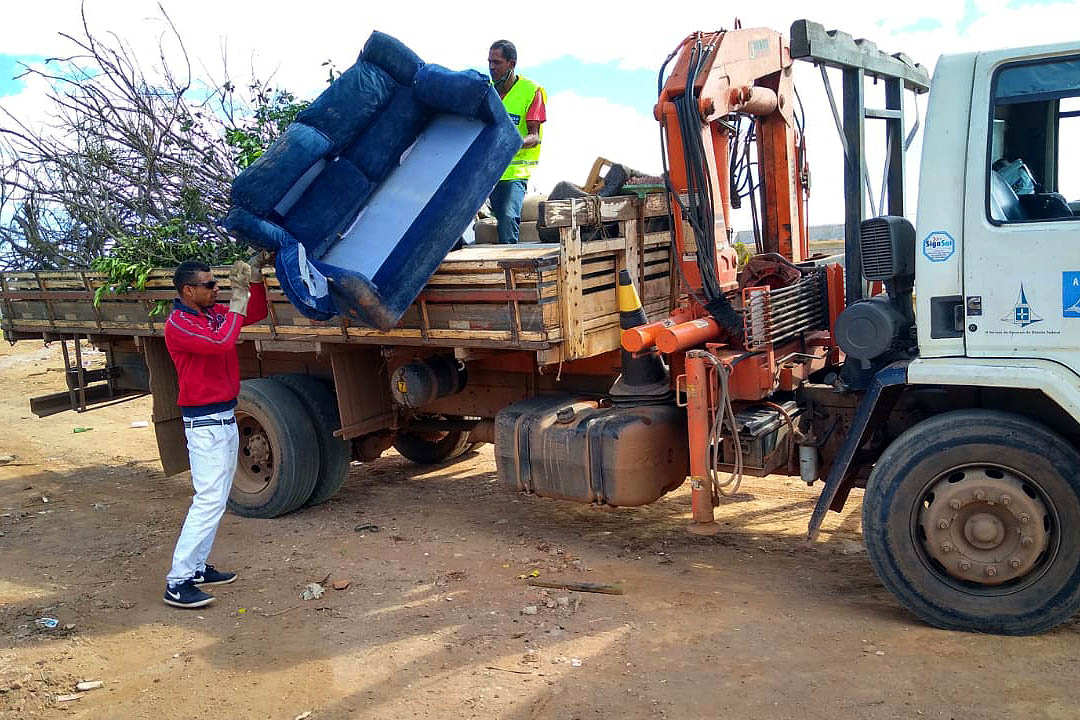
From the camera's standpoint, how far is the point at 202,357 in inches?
203

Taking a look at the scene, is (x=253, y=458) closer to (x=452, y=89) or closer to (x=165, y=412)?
(x=165, y=412)

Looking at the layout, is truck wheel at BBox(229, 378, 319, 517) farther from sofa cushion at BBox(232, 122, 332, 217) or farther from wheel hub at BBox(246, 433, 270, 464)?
sofa cushion at BBox(232, 122, 332, 217)

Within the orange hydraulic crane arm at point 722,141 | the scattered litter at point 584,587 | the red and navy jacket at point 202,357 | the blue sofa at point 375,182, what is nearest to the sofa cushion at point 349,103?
the blue sofa at point 375,182

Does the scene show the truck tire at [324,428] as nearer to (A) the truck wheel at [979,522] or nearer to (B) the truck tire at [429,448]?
(B) the truck tire at [429,448]

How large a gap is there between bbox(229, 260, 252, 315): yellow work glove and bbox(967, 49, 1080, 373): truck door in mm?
3484

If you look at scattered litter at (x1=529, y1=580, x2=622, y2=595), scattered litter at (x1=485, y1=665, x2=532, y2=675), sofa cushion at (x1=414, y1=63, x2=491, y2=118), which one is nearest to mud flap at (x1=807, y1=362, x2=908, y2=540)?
scattered litter at (x1=529, y1=580, x2=622, y2=595)

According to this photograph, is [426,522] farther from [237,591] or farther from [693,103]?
[693,103]

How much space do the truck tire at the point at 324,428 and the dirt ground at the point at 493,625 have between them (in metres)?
0.17

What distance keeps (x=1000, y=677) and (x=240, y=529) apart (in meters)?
4.58

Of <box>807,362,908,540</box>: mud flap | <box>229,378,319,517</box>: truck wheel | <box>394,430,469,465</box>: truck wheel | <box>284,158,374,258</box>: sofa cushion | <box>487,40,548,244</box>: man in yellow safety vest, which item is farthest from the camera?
<box>394,430,469,465</box>: truck wheel

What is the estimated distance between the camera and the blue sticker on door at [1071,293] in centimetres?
375

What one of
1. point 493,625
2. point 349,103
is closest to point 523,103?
point 349,103

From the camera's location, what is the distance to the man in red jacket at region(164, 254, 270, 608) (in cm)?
501

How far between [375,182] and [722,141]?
2117 mm
